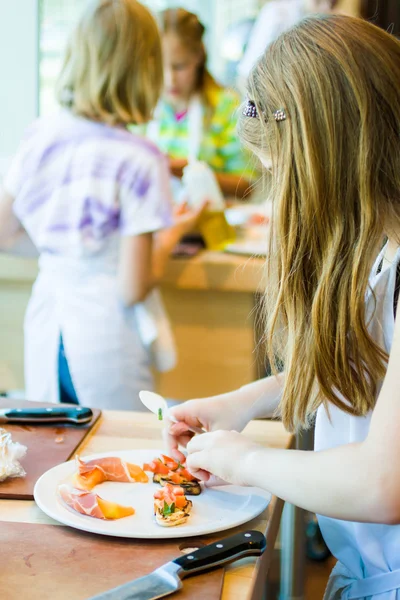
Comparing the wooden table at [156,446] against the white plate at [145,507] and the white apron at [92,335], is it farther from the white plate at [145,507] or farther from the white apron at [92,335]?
the white apron at [92,335]

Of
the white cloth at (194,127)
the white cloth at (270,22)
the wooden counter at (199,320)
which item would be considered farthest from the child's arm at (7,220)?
the white cloth at (270,22)

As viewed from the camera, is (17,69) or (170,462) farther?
(17,69)

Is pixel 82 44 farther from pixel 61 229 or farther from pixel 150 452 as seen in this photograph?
pixel 150 452

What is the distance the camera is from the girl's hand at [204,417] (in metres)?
1.07

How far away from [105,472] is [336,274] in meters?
0.38

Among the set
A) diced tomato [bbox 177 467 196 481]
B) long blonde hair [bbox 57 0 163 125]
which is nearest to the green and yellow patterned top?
long blonde hair [bbox 57 0 163 125]

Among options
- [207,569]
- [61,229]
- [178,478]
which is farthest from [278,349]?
[61,229]

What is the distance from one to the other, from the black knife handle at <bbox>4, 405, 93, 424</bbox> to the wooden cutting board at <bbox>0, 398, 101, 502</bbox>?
0.01 meters

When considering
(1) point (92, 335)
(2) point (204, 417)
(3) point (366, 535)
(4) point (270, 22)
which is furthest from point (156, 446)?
(4) point (270, 22)

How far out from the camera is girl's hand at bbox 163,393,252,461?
1.07 m

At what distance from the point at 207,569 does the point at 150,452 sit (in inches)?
12.0

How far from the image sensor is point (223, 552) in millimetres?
811

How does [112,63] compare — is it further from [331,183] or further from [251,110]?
[331,183]

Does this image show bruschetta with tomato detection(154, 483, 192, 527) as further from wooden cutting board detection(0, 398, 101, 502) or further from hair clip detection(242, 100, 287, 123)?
hair clip detection(242, 100, 287, 123)
